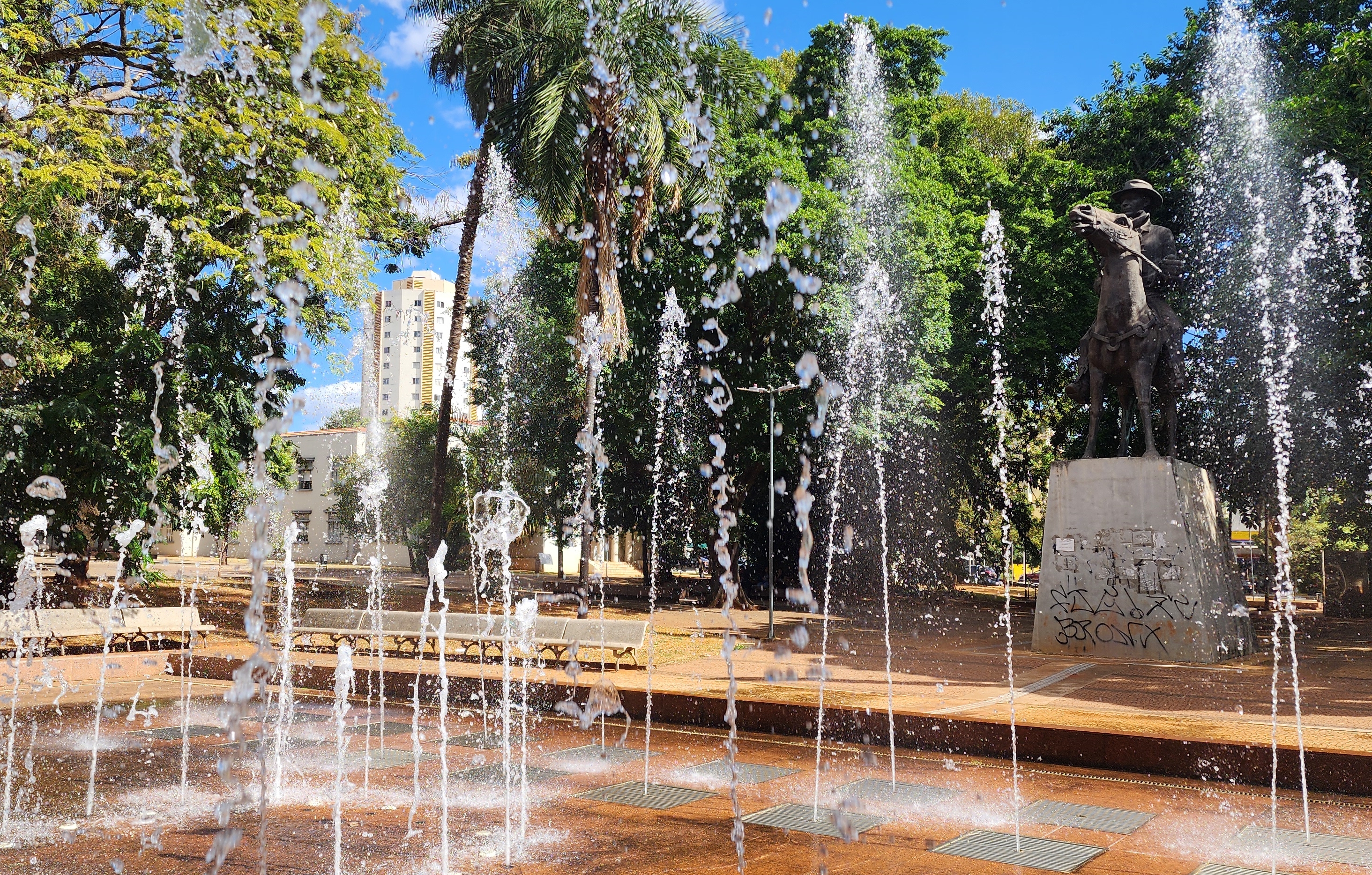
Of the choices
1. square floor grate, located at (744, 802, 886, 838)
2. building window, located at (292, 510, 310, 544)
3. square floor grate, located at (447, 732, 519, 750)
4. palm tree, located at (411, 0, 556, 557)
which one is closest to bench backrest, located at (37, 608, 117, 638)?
square floor grate, located at (447, 732, 519, 750)

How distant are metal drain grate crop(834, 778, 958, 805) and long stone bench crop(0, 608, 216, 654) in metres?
7.76

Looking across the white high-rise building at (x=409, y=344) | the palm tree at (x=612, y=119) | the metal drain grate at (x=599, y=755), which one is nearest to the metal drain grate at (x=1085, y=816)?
the metal drain grate at (x=599, y=755)

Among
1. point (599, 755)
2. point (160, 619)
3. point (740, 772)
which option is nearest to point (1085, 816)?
point (740, 772)

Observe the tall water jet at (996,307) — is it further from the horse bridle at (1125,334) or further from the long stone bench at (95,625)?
the long stone bench at (95,625)

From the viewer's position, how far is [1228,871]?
4.14 m

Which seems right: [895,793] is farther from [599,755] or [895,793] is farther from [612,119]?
[612,119]

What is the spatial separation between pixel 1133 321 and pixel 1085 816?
369 inches

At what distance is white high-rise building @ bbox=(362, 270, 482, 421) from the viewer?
85.5m

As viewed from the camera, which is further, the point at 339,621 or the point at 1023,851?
the point at 339,621

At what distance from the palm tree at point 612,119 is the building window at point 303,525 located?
174 ft

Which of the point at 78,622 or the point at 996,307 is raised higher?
the point at 996,307

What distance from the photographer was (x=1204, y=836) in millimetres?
4699

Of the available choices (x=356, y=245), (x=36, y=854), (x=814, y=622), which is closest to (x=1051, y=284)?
(x=814, y=622)

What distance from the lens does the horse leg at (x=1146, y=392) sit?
12898 mm
